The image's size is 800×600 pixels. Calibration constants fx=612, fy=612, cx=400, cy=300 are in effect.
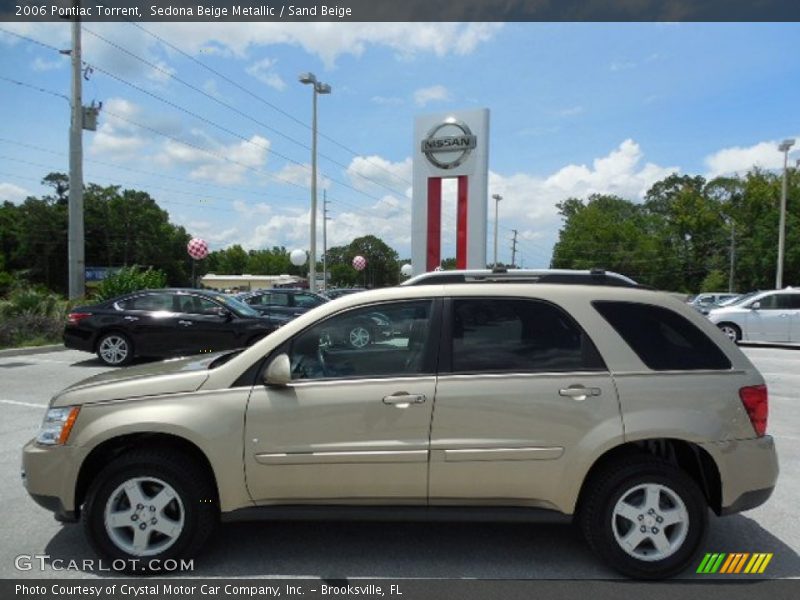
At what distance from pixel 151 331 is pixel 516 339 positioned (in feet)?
31.7

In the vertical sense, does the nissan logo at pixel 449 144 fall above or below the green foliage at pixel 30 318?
above

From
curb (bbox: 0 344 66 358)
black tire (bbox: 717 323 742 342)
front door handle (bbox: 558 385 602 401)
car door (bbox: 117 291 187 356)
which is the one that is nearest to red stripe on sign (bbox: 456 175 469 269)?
car door (bbox: 117 291 187 356)

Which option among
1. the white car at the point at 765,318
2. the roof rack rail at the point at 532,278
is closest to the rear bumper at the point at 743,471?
the roof rack rail at the point at 532,278

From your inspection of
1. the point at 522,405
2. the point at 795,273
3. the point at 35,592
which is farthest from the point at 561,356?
the point at 795,273

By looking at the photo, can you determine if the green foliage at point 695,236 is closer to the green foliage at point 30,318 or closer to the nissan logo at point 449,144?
the nissan logo at point 449,144

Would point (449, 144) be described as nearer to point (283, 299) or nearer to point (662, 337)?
point (283, 299)

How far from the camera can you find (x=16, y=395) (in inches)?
344

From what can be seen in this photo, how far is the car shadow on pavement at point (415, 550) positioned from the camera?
355 cm

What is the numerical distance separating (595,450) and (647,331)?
0.80 metres

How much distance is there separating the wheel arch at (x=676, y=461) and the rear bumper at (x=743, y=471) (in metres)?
0.04

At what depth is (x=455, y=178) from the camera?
16594mm

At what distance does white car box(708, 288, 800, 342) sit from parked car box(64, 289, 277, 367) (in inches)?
529

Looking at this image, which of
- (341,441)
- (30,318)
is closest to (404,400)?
(341,441)

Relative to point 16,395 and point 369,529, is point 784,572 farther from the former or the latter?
point 16,395
